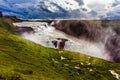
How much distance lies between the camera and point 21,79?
179000 millimetres

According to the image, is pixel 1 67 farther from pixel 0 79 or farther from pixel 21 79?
pixel 0 79

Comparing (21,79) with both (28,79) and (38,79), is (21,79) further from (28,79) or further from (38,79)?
(38,79)

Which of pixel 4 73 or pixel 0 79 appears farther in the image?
pixel 4 73

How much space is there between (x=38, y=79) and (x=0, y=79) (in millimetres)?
41856

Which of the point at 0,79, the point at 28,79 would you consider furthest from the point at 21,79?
the point at 0,79

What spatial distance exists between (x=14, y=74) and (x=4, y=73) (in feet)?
32.6

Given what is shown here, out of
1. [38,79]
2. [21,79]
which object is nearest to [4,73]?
[21,79]

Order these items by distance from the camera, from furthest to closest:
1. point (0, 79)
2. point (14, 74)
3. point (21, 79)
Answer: point (14, 74)
point (21, 79)
point (0, 79)

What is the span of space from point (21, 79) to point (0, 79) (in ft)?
68.4

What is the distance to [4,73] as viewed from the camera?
182750 mm

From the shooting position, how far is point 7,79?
169 metres

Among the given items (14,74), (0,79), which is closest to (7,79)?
(0,79)

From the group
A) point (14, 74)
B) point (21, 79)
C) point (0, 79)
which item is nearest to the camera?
point (0, 79)

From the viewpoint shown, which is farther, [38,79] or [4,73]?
[38,79]
